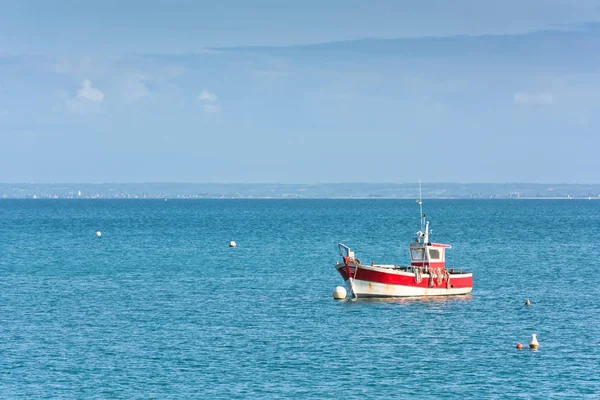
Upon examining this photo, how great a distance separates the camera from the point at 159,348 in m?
58.2

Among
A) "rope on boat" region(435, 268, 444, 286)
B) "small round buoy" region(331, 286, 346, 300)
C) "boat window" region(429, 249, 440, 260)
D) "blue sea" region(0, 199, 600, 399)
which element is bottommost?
"blue sea" region(0, 199, 600, 399)

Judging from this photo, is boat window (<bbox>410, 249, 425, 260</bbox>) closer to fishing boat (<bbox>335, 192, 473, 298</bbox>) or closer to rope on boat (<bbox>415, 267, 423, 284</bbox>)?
fishing boat (<bbox>335, 192, 473, 298</bbox>)

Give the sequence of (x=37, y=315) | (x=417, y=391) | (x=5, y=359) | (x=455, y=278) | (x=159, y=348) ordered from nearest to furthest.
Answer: (x=417, y=391), (x=5, y=359), (x=159, y=348), (x=37, y=315), (x=455, y=278)

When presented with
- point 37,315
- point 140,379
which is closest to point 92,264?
point 37,315

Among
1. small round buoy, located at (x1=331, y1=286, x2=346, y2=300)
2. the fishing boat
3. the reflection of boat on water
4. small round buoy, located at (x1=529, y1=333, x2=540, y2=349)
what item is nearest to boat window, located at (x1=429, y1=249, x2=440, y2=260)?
the fishing boat

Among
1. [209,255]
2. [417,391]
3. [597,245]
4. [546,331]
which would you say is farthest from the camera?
[597,245]

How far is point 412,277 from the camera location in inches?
3068

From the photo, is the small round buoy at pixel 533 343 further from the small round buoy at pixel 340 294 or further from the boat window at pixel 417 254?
the small round buoy at pixel 340 294

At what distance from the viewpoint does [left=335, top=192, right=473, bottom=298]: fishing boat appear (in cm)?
7675

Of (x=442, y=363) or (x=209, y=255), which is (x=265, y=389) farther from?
(x=209, y=255)

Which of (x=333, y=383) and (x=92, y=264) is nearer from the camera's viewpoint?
(x=333, y=383)

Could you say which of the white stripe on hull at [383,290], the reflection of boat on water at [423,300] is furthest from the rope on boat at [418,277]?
the reflection of boat on water at [423,300]

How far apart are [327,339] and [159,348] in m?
10.7

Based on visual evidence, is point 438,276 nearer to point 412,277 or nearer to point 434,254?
point 434,254
